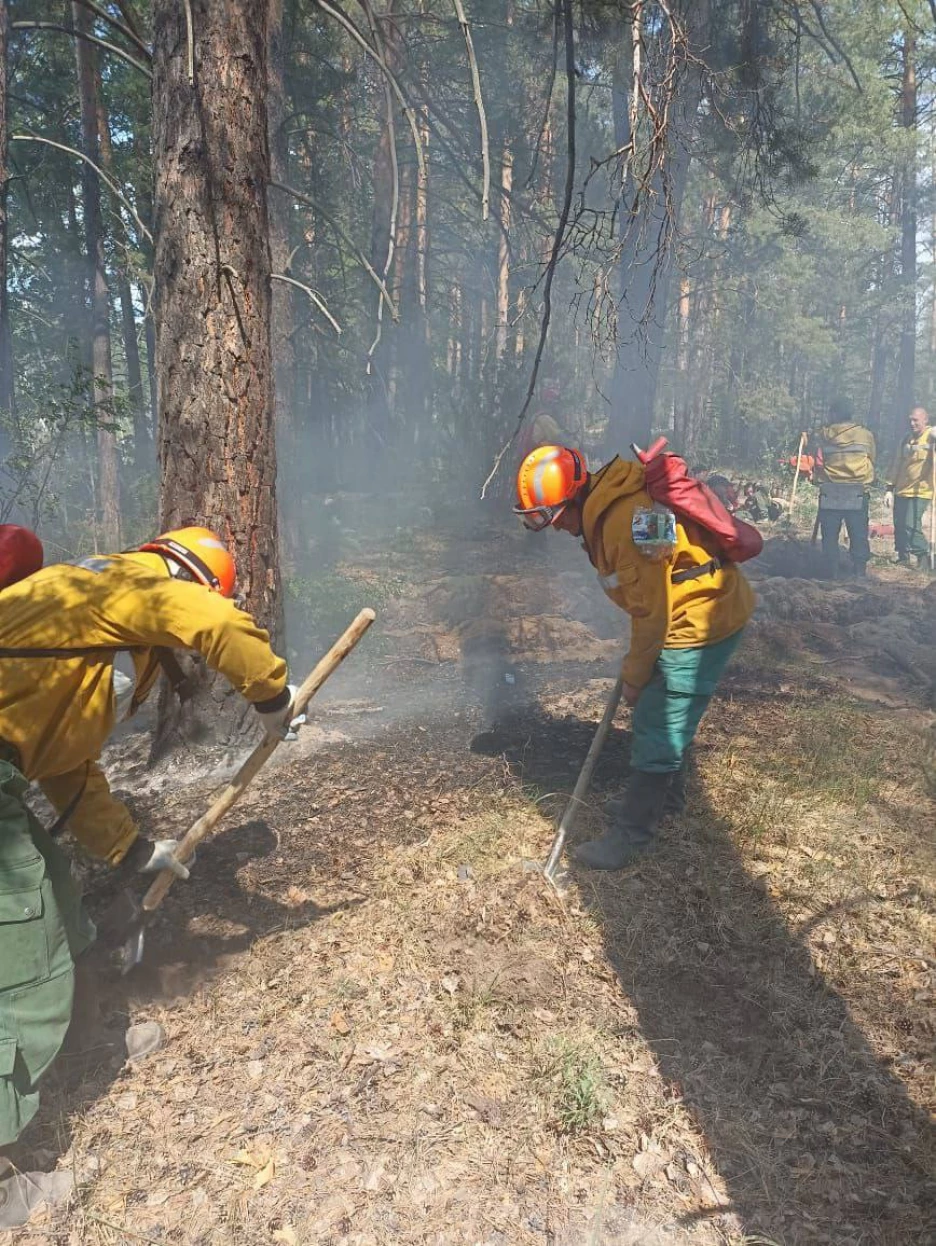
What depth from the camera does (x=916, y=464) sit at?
36.4 ft

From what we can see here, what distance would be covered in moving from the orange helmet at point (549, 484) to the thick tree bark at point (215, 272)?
1.59 meters

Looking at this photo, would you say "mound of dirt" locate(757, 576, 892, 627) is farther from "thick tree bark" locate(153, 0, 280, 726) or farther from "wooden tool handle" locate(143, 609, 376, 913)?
"wooden tool handle" locate(143, 609, 376, 913)

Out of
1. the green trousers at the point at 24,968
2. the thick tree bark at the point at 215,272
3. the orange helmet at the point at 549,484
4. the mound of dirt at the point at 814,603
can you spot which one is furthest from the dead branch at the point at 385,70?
the mound of dirt at the point at 814,603

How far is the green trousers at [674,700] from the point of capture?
363cm

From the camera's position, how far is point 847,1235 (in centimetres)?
214

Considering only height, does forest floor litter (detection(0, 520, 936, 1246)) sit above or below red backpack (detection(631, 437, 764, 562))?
below

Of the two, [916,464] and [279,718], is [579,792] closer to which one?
[279,718]

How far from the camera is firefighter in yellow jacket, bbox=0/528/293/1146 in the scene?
219 centimetres

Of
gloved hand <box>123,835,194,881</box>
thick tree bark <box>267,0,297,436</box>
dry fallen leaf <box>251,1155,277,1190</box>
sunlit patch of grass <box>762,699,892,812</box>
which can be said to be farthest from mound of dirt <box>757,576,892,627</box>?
dry fallen leaf <box>251,1155,277,1190</box>

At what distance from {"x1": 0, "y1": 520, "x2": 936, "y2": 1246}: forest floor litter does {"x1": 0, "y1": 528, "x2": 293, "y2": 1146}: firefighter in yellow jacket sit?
53 cm

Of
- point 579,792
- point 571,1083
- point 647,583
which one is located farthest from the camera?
point 579,792

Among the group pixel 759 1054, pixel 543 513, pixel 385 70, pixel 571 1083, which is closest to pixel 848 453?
pixel 543 513

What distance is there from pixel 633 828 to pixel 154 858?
2144 mm

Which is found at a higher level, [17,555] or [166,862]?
[17,555]
